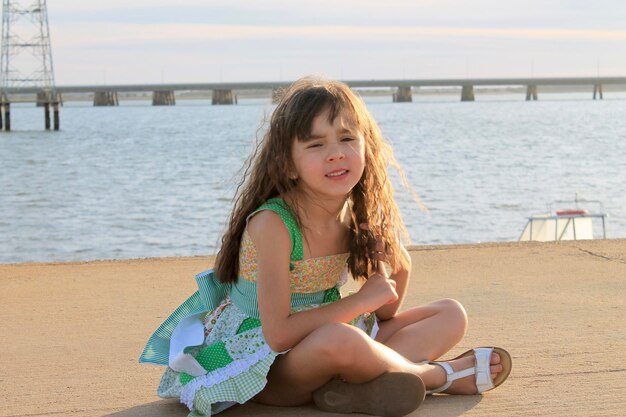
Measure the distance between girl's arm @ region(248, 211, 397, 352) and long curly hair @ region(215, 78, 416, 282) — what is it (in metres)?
0.13

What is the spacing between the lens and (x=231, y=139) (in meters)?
50.8

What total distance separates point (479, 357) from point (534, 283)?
2395mm

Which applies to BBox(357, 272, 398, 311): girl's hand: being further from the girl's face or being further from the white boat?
the white boat

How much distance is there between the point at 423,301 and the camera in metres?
5.56

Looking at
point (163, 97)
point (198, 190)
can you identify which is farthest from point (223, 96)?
point (198, 190)

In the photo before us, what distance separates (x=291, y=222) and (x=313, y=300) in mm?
315

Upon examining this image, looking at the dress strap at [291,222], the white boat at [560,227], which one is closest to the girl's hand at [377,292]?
the dress strap at [291,222]

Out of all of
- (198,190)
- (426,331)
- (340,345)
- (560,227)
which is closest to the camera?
(340,345)

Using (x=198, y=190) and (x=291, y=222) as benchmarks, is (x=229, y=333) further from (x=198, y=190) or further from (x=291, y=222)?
(x=198, y=190)

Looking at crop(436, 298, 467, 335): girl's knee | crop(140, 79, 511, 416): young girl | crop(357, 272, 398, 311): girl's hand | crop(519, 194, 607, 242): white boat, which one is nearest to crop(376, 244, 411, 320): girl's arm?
crop(140, 79, 511, 416): young girl

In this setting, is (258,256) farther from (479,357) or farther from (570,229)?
(570,229)

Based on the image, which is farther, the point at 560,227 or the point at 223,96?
the point at 223,96

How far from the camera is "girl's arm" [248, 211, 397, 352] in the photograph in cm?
331

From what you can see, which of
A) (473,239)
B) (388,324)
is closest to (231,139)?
(473,239)
